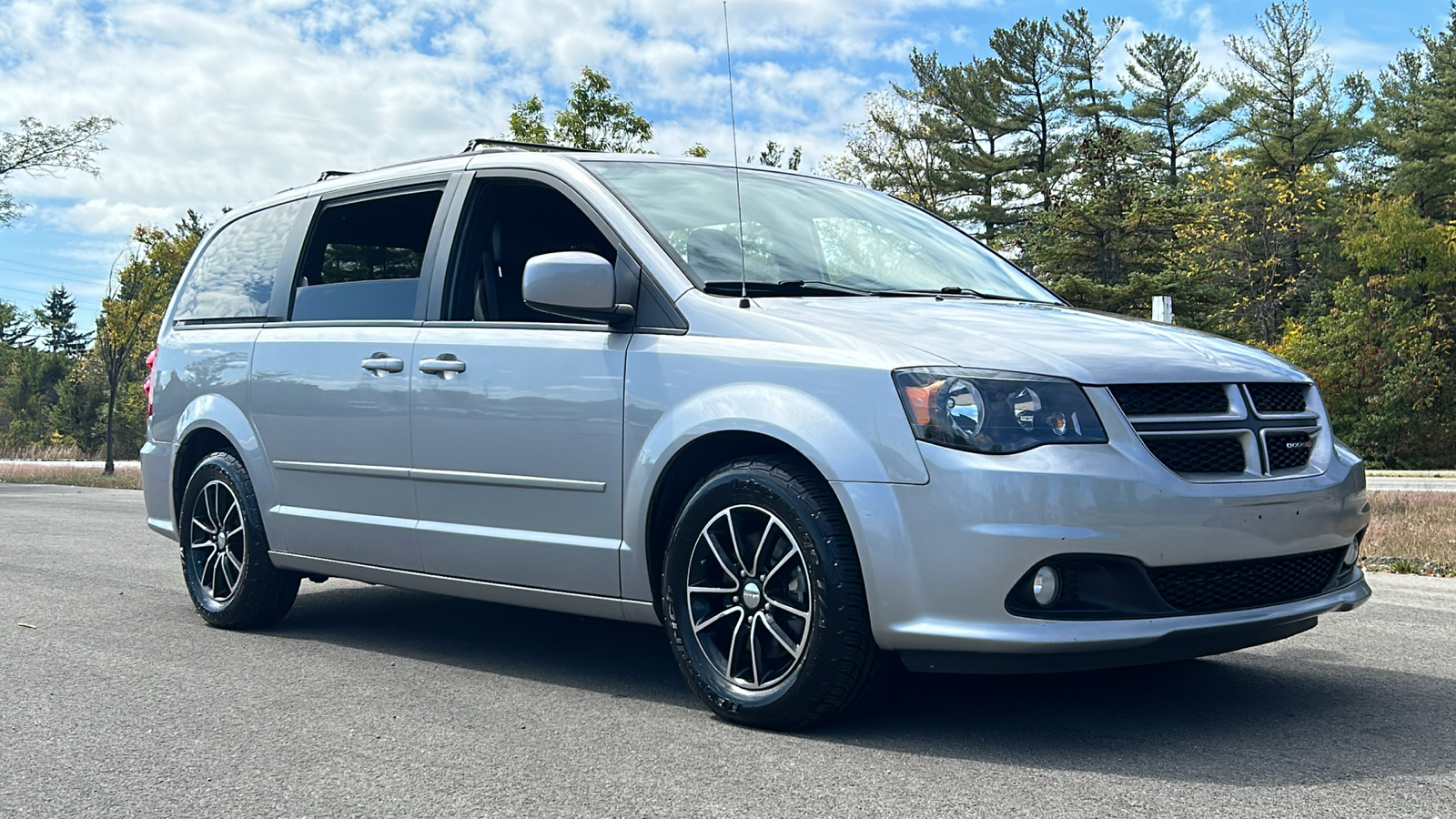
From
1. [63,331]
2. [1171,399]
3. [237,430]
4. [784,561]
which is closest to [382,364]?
[237,430]

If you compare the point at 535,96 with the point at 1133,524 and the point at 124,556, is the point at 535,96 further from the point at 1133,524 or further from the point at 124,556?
the point at 1133,524

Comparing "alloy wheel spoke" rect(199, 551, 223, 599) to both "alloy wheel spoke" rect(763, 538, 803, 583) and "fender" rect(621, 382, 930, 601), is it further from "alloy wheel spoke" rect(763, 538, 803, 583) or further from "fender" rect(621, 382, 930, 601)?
"alloy wheel spoke" rect(763, 538, 803, 583)

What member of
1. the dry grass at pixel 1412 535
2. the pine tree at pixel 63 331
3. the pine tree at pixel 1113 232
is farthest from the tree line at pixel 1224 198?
the pine tree at pixel 63 331

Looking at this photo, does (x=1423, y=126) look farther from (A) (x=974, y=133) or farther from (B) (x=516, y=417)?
(B) (x=516, y=417)

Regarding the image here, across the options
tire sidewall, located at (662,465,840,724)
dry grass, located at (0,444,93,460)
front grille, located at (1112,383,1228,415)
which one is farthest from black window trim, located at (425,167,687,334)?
dry grass, located at (0,444,93,460)

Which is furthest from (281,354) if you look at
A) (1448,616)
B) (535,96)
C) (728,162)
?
(535,96)

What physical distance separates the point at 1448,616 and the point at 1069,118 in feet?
170

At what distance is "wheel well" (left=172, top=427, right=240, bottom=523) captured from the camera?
634 centimetres

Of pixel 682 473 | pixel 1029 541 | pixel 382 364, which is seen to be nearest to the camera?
pixel 1029 541

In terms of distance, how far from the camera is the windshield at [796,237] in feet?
15.2

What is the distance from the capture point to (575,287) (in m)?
4.42

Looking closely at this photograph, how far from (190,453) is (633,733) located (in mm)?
3376

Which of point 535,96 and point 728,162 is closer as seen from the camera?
point 728,162

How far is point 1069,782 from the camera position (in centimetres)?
346
